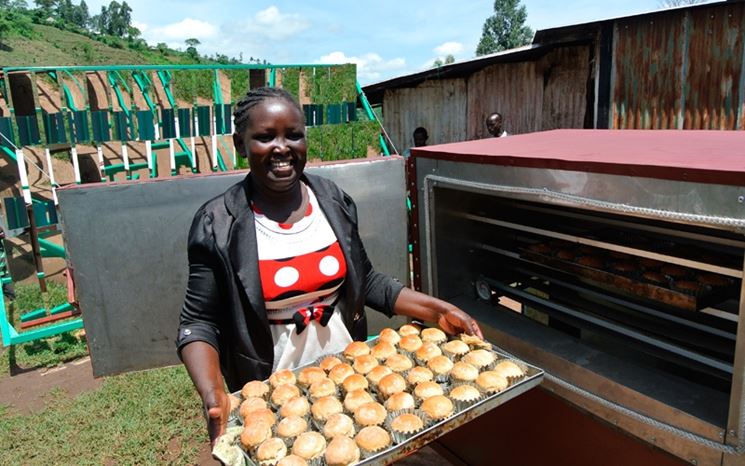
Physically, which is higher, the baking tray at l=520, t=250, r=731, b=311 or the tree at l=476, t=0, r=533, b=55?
the tree at l=476, t=0, r=533, b=55

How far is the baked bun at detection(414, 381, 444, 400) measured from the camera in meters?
1.98

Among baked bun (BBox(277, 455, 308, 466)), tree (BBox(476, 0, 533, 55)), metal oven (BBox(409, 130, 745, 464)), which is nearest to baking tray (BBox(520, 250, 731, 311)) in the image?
metal oven (BBox(409, 130, 745, 464))

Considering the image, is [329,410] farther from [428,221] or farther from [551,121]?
[551,121]

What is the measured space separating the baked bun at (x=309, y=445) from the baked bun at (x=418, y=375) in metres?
0.48

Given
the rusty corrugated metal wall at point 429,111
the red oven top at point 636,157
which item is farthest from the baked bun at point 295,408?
the rusty corrugated metal wall at point 429,111

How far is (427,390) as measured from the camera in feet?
6.54

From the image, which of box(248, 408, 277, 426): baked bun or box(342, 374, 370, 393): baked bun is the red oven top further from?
box(248, 408, 277, 426): baked bun

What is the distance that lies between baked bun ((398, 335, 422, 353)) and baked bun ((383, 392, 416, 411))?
361 mm

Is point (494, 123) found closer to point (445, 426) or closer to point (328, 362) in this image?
point (328, 362)

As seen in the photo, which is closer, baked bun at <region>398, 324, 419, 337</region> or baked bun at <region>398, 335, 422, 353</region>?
baked bun at <region>398, 335, 422, 353</region>

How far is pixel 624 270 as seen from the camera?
8.69 feet

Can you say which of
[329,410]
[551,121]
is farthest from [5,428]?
[551,121]

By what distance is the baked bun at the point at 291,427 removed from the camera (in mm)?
1797

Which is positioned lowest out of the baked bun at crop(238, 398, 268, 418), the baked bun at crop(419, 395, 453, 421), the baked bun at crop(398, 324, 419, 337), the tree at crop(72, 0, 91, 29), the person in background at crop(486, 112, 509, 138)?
the baked bun at crop(419, 395, 453, 421)
